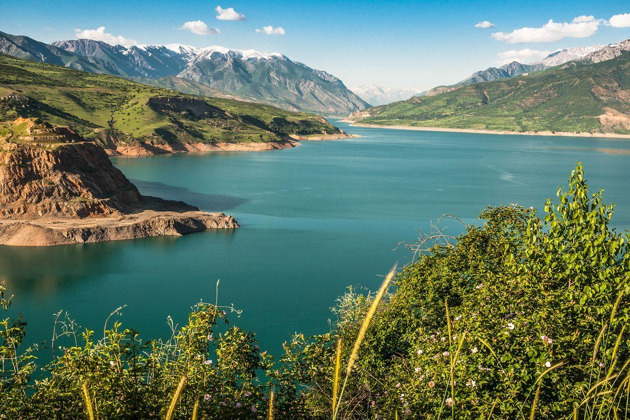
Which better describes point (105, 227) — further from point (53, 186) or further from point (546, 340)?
point (546, 340)

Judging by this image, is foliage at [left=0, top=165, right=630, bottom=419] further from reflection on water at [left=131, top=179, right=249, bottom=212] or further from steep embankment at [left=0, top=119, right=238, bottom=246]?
reflection on water at [left=131, top=179, right=249, bottom=212]

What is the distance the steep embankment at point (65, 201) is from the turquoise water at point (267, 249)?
3279 mm

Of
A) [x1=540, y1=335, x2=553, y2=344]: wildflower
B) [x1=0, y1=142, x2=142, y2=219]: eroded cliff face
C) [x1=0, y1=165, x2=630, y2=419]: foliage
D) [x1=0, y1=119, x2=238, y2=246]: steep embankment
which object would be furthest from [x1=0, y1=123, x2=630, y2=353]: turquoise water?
[x1=0, y1=142, x2=142, y2=219]: eroded cliff face

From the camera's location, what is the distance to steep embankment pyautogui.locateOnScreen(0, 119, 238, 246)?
69.6 metres

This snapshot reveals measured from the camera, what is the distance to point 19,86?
19262cm

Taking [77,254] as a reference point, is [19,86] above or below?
above

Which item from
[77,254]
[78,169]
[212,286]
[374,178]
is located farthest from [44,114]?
[212,286]

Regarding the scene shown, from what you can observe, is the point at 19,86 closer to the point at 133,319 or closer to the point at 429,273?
the point at 133,319

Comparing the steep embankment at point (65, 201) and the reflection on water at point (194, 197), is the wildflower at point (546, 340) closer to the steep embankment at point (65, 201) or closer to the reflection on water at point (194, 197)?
the steep embankment at point (65, 201)

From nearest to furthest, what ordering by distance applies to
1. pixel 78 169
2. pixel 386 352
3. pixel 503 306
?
1. pixel 503 306
2. pixel 386 352
3. pixel 78 169

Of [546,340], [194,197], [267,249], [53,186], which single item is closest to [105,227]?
[53,186]

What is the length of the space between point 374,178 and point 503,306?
124m

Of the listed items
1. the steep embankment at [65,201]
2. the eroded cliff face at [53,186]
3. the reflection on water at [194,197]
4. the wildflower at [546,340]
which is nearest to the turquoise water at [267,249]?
the reflection on water at [194,197]

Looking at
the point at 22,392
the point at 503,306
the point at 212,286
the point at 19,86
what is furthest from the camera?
the point at 19,86
